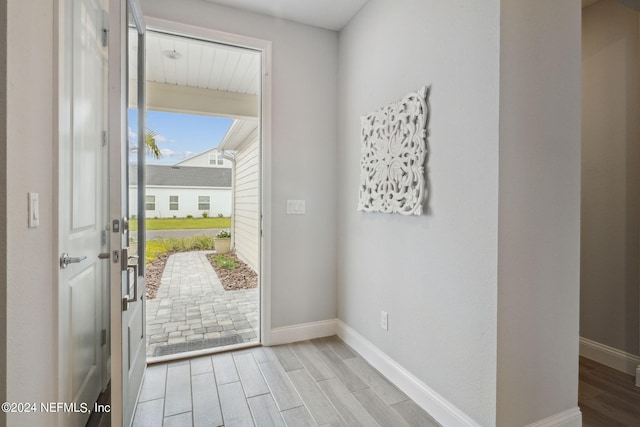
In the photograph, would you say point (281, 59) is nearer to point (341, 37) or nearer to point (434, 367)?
point (341, 37)

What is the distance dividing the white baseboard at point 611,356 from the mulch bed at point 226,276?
13.3ft

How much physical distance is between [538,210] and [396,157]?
0.87 meters

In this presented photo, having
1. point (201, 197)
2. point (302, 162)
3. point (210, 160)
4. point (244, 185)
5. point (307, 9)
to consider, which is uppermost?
point (307, 9)

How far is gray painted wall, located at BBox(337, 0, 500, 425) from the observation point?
152 cm

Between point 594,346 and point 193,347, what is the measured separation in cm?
320

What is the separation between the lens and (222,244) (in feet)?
24.8

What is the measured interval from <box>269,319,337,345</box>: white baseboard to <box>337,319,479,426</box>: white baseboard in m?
0.21

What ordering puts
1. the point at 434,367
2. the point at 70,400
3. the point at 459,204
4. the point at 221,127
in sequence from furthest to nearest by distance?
the point at 221,127 < the point at 434,367 < the point at 459,204 < the point at 70,400

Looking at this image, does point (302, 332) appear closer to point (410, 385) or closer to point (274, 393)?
point (274, 393)

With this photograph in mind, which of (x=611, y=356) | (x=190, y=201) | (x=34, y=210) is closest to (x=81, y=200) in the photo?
(x=34, y=210)

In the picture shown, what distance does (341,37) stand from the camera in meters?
2.95

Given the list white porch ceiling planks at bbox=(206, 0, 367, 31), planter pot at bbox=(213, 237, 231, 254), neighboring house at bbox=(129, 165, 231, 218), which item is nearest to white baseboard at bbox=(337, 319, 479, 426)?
white porch ceiling planks at bbox=(206, 0, 367, 31)

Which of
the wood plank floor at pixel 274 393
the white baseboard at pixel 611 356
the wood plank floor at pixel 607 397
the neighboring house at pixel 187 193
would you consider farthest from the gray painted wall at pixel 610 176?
the neighboring house at pixel 187 193

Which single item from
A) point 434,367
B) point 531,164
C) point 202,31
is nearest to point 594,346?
point 434,367
